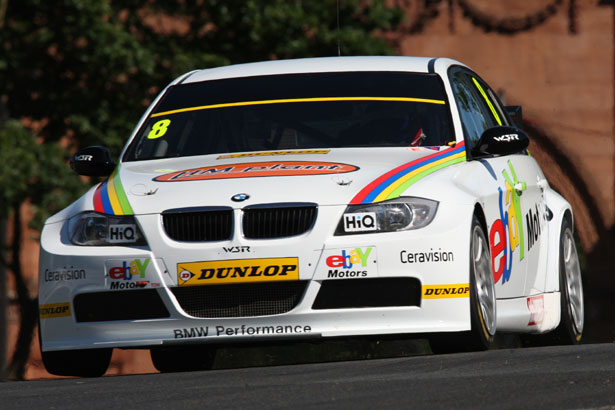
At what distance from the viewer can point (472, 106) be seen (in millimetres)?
8750

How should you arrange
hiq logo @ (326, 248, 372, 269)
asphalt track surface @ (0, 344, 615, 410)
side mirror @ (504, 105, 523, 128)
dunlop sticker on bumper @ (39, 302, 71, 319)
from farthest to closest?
side mirror @ (504, 105, 523, 128) → dunlop sticker on bumper @ (39, 302, 71, 319) → hiq logo @ (326, 248, 372, 269) → asphalt track surface @ (0, 344, 615, 410)

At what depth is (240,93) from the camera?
27.8ft

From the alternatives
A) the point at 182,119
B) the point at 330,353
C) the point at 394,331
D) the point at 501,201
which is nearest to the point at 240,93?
the point at 182,119

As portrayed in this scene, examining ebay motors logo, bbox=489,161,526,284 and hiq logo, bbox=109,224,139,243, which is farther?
ebay motors logo, bbox=489,161,526,284

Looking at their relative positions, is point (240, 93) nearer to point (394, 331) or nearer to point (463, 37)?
point (394, 331)

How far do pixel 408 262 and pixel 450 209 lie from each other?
1.10ft

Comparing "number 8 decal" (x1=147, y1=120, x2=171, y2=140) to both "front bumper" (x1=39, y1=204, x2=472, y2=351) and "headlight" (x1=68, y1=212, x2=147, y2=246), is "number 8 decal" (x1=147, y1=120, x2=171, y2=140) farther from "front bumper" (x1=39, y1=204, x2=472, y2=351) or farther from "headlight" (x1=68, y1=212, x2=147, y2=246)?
"front bumper" (x1=39, y1=204, x2=472, y2=351)

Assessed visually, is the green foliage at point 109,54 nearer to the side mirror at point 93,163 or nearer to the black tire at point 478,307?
the side mirror at point 93,163

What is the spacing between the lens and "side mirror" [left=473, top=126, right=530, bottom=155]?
25.9ft

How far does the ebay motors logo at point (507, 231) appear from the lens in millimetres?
7633

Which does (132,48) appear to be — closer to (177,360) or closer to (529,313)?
(177,360)

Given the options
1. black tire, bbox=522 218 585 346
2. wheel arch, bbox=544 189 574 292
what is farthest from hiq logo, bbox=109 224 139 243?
black tire, bbox=522 218 585 346

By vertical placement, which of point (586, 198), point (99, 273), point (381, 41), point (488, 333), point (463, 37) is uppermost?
point (99, 273)

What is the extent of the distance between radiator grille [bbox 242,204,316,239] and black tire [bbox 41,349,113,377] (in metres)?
1.11
